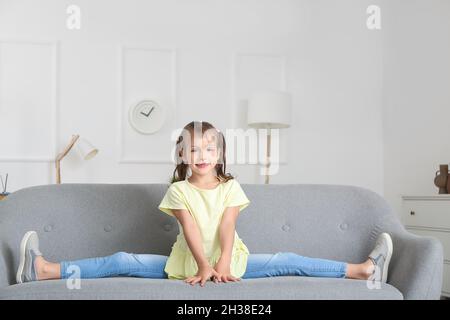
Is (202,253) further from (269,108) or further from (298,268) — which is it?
(269,108)

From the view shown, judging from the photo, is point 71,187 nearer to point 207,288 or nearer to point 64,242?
point 64,242

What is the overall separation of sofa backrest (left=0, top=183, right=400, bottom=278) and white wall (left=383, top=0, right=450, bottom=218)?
2.32 metres

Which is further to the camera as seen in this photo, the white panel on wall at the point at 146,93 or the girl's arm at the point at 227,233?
the white panel on wall at the point at 146,93

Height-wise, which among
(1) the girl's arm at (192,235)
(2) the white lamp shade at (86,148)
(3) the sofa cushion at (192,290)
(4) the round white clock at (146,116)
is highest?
(4) the round white clock at (146,116)

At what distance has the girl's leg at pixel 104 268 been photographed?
6.65 ft

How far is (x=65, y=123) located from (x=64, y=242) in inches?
109

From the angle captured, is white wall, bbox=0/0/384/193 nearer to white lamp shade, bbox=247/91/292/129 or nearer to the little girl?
white lamp shade, bbox=247/91/292/129

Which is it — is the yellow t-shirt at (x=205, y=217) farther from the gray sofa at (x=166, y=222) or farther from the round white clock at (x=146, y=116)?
the round white clock at (x=146, y=116)

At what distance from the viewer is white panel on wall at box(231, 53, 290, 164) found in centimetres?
522

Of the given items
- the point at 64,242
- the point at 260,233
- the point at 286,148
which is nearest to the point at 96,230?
the point at 64,242

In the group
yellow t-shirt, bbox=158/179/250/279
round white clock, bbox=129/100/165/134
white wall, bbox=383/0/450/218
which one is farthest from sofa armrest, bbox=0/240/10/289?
→ white wall, bbox=383/0/450/218

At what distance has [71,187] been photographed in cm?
240

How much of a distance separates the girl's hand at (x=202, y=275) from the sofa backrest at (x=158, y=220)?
1.46 ft

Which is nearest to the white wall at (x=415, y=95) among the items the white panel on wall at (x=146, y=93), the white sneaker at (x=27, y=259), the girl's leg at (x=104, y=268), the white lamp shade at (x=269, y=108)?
the white lamp shade at (x=269, y=108)
